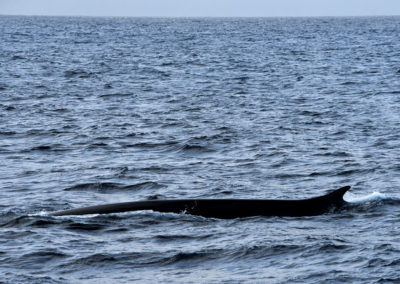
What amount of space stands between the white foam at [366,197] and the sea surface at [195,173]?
64 millimetres

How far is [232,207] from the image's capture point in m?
17.6

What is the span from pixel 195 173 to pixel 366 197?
4.91 m

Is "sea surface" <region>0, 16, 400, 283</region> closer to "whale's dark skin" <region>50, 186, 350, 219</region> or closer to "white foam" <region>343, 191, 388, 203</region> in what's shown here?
"white foam" <region>343, 191, 388, 203</region>

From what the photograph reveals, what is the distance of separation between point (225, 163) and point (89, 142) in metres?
5.15

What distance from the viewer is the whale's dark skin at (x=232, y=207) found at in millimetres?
17531

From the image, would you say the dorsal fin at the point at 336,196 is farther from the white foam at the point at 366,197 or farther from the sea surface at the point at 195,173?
the white foam at the point at 366,197

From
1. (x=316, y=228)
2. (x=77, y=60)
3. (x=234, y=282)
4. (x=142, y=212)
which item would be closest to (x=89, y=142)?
(x=142, y=212)

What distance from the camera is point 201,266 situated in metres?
14.6

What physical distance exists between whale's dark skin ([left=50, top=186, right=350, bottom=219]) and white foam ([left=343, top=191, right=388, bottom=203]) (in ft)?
3.37

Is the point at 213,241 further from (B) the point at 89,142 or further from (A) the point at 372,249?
(B) the point at 89,142

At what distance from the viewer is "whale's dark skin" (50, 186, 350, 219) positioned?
17.5 metres

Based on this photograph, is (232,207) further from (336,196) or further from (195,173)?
(195,173)

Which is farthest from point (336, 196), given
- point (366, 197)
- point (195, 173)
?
point (195, 173)

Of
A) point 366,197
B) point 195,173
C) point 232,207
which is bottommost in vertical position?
point 195,173
